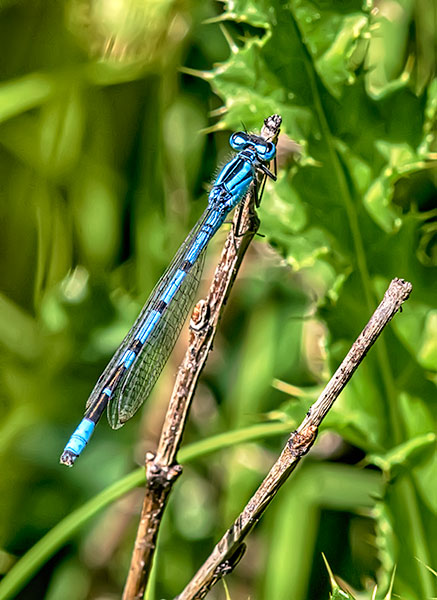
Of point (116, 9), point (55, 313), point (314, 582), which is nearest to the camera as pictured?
point (314, 582)

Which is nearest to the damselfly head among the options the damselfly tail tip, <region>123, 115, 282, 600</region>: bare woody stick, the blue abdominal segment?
the blue abdominal segment

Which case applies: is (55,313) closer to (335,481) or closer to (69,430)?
(69,430)

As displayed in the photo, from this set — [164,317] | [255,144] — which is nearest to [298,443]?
[255,144]

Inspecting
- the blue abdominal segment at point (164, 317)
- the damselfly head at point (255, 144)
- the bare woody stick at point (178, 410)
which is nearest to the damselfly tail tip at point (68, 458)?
the blue abdominal segment at point (164, 317)

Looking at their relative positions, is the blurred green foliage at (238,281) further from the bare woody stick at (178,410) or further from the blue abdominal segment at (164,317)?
the bare woody stick at (178,410)

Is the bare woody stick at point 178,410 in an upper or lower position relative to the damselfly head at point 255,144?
lower

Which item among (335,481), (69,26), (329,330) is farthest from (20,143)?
(335,481)
